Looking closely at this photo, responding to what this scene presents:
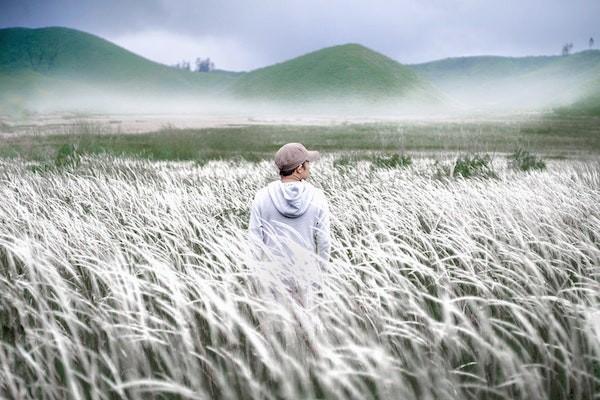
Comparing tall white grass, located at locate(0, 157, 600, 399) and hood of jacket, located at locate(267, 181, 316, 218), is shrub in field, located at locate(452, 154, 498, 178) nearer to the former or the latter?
tall white grass, located at locate(0, 157, 600, 399)

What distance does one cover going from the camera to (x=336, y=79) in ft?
485

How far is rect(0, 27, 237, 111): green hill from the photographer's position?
138 meters

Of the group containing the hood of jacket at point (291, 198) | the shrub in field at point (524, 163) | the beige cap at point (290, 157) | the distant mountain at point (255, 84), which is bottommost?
the shrub in field at point (524, 163)

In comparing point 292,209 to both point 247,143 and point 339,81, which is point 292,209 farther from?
point 339,81

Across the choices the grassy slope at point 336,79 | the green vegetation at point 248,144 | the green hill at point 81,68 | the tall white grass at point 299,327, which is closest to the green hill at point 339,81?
the grassy slope at point 336,79

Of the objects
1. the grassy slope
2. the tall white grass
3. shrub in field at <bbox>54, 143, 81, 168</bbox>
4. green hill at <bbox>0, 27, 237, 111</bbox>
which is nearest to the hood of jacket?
the tall white grass

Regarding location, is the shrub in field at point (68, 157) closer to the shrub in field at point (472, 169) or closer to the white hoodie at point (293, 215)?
the white hoodie at point (293, 215)

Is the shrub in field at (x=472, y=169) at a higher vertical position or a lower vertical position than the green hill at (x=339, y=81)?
lower

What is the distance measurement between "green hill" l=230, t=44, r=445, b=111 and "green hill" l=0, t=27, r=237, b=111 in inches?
1168

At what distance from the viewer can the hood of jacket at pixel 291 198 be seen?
368cm

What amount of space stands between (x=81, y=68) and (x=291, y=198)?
181757 mm

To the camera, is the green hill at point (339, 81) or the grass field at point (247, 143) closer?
the grass field at point (247, 143)

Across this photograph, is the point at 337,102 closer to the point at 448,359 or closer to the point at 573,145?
the point at 573,145

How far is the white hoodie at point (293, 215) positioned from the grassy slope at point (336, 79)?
440ft
